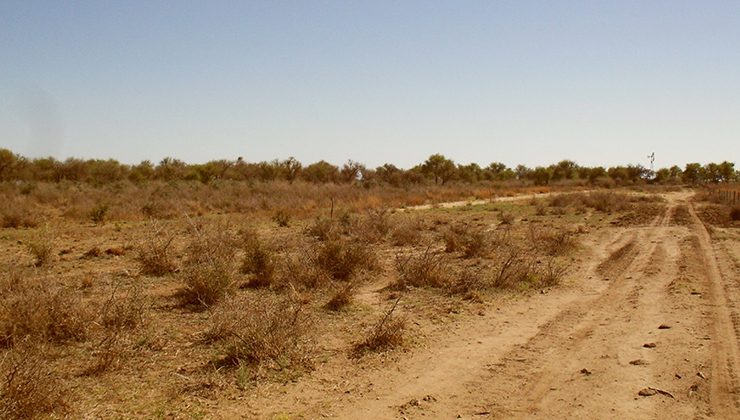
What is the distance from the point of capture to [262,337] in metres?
6.45

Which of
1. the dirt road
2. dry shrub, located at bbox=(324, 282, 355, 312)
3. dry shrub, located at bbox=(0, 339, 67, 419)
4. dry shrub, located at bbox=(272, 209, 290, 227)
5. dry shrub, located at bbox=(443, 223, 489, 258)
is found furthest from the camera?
dry shrub, located at bbox=(272, 209, 290, 227)

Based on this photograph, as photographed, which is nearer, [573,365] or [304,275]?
[573,365]

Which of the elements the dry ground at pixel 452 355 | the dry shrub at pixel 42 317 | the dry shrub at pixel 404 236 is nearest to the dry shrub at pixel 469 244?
the dry shrub at pixel 404 236

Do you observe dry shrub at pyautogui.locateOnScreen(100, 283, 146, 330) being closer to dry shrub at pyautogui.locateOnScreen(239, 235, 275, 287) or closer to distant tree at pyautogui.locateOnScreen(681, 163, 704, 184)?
dry shrub at pyautogui.locateOnScreen(239, 235, 275, 287)

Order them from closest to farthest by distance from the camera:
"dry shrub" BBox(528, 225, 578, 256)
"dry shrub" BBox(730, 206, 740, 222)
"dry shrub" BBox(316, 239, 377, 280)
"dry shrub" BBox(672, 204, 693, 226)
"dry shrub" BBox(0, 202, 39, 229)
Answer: "dry shrub" BBox(316, 239, 377, 280) < "dry shrub" BBox(528, 225, 578, 256) < "dry shrub" BBox(0, 202, 39, 229) < "dry shrub" BBox(672, 204, 693, 226) < "dry shrub" BBox(730, 206, 740, 222)

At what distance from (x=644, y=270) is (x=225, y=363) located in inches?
417

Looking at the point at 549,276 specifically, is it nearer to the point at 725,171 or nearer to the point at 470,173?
the point at 470,173

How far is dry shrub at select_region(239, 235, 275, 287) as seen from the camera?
35.1 feet

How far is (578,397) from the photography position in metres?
5.61

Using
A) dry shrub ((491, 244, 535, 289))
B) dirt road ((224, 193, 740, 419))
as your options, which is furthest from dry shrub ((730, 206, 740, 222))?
dry shrub ((491, 244, 535, 289))

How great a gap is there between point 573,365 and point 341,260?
606cm

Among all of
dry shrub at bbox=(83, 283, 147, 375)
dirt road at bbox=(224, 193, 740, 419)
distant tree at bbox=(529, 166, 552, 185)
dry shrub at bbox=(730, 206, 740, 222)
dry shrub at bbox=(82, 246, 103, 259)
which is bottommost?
dirt road at bbox=(224, 193, 740, 419)

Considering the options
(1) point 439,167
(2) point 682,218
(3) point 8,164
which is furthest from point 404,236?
(1) point 439,167

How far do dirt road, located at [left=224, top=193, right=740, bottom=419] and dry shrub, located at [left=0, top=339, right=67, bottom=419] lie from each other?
170cm
